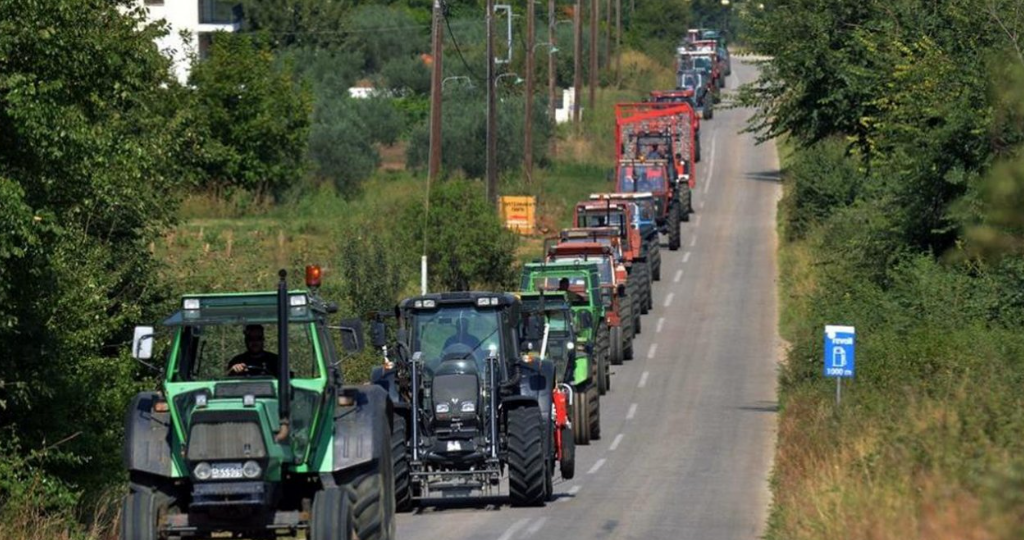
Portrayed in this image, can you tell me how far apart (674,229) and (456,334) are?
112 ft

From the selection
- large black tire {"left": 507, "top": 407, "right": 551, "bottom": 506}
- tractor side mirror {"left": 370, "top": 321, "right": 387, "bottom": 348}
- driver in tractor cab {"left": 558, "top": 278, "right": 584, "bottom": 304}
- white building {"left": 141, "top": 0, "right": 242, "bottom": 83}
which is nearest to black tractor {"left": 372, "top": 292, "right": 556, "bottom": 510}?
large black tire {"left": 507, "top": 407, "right": 551, "bottom": 506}

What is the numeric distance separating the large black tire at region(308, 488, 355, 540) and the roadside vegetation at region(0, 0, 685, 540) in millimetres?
4247

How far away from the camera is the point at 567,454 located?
24.0m

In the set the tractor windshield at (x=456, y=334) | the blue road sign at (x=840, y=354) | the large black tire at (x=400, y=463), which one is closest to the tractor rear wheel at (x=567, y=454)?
the tractor windshield at (x=456, y=334)

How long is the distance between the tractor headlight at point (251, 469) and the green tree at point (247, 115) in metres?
44.7

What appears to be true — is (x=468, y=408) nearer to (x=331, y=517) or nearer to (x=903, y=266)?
(x=331, y=517)

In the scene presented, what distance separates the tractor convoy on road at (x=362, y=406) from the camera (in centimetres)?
1420

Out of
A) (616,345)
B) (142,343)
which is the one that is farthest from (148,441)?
(616,345)

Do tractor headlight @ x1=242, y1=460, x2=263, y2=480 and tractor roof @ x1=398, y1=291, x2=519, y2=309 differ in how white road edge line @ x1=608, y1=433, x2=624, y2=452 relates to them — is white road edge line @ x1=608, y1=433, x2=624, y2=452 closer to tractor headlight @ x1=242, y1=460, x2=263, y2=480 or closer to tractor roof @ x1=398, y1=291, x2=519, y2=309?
tractor roof @ x1=398, y1=291, x2=519, y2=309

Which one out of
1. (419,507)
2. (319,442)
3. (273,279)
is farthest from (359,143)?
(319,442)

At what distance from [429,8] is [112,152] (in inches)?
3809

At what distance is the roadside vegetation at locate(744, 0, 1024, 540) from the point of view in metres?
12.9

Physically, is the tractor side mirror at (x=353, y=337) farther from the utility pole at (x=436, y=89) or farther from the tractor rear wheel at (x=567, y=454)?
the utility pole at (x=436, y=89)

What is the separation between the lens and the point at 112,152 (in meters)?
21.2
